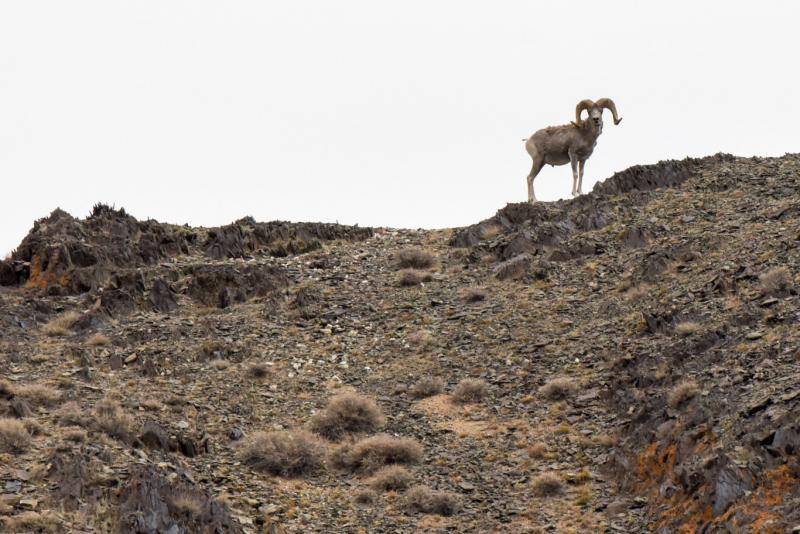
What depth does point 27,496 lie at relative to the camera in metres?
16.2

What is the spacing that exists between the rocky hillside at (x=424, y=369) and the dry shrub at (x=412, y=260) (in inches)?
3.0

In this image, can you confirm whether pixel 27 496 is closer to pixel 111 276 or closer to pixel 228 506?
pixel 228 506

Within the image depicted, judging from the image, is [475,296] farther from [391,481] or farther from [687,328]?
[391,481]

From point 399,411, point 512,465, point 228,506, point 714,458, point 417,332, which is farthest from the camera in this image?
point 417,332

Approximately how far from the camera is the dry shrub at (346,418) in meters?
20.5

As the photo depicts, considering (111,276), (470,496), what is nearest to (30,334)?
(111,276)

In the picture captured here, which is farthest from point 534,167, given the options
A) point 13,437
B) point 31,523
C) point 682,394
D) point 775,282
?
point 31,523

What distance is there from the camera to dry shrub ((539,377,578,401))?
2125 centimetres

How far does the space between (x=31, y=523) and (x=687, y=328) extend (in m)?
12.3

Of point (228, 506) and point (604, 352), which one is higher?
point (604, 352)

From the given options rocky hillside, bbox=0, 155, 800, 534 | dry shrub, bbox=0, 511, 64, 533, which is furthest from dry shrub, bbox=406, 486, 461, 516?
dry shrub, bbox=0, 511, 64, 533

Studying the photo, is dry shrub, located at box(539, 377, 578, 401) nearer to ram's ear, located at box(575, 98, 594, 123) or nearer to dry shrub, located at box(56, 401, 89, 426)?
dry shrub, located at box(56, 401, 89, 426)

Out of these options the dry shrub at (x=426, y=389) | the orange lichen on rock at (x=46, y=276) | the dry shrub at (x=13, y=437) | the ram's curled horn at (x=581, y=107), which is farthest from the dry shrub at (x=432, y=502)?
the ram's curled horn at (x=581, y=107)

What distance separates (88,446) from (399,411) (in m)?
6.10
